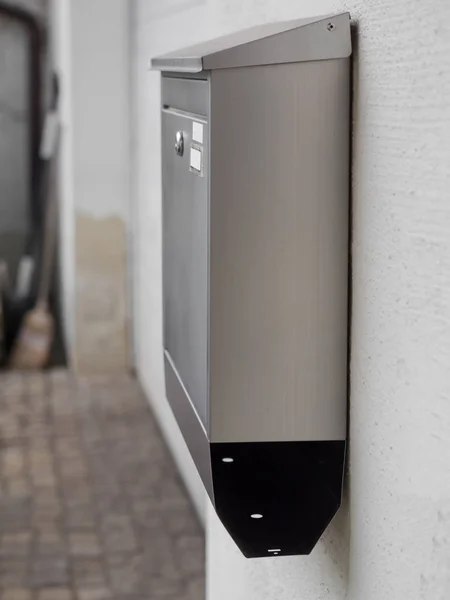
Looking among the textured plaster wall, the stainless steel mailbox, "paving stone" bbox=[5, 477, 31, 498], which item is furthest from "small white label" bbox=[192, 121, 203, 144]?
the textured plaster wall

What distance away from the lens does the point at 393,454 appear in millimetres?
1233

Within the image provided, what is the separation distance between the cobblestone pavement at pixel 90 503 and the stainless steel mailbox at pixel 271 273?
7.16ft

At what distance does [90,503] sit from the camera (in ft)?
13.9

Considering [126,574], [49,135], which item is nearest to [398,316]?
[126,574]

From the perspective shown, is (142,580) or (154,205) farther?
(154,205)

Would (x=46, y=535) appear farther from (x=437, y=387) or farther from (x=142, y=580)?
(x=437, y=387)

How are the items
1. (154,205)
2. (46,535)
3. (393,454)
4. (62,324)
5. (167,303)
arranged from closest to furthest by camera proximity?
(393,454) → (167,303) → (46,535) → (154,205) → (62,324)

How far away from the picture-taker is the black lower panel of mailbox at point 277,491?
135 centimetres

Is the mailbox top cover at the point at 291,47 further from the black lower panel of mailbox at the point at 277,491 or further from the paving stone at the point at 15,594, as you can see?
the paving stone at the point at 15,594

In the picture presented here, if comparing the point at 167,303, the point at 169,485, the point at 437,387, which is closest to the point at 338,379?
the point at 437,387

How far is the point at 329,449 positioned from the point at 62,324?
5.69m

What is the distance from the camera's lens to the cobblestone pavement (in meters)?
3.56

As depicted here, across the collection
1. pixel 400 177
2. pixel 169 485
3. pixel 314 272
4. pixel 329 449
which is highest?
pixel 400 177

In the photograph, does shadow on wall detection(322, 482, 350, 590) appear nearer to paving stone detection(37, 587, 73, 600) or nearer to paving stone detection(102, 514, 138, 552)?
paving stone detection(37, 587, 73, 600)
